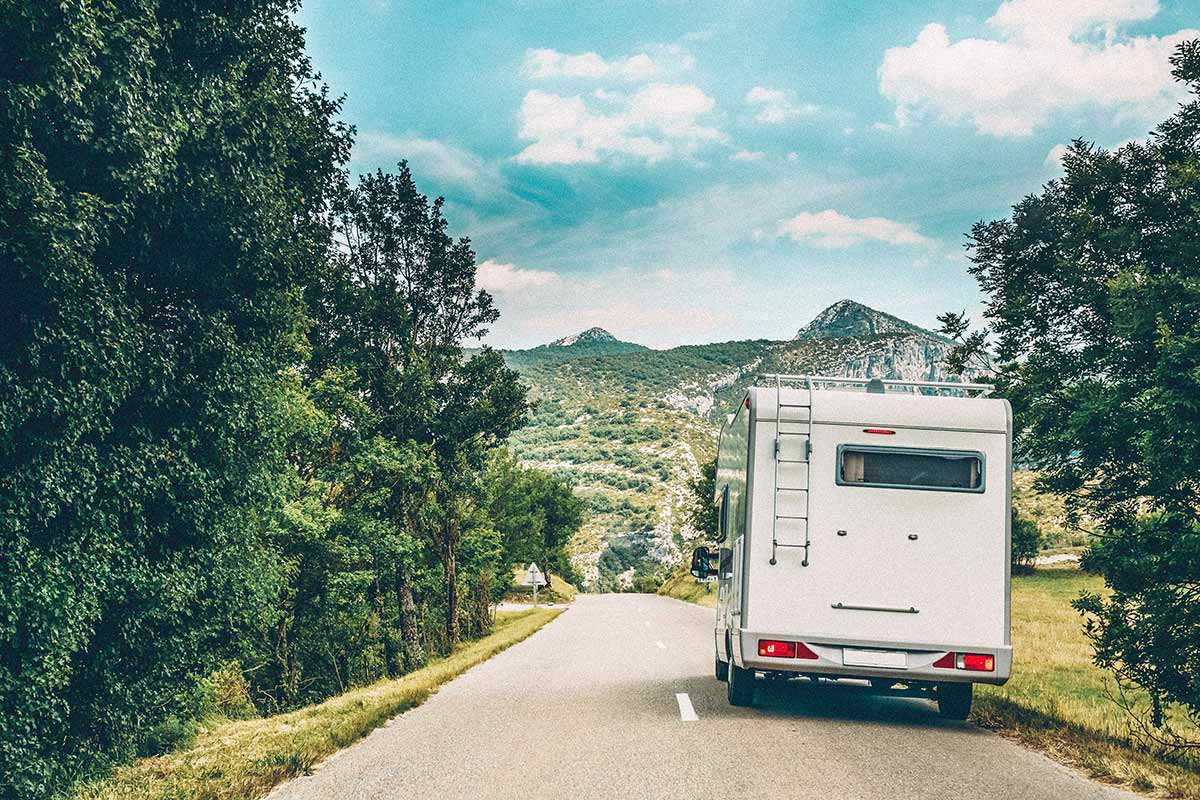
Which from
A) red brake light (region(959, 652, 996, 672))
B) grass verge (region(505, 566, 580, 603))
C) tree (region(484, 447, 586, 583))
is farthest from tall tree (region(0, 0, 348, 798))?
grass verge (region(505, 566, 580, 603))

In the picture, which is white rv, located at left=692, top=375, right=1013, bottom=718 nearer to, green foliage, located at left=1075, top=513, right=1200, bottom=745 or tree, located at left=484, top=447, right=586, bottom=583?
green foliage, located at left=1075, top=513, right=1200, bottom=745

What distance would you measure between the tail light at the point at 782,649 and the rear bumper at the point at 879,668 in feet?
0.10

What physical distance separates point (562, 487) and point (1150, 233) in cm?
6353

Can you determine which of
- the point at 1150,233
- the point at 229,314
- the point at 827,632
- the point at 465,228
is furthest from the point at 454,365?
the point at 827,632

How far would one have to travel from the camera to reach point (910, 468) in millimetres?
8648

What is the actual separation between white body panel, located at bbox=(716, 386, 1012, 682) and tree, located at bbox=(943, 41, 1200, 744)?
1.38 metres

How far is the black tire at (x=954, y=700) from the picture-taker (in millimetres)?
9305

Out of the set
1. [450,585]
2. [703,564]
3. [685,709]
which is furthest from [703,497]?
[685,709]

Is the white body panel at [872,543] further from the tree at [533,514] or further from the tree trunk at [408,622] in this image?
the tree at [533,514]

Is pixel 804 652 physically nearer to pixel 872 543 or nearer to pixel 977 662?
pixel 872 543

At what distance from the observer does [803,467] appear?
8703 mm

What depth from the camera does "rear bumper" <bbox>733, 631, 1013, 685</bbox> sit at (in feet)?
27.1

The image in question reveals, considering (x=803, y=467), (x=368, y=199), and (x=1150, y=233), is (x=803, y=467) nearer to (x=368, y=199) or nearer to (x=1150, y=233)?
(x=1150, y=233)

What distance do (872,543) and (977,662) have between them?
136 cm
